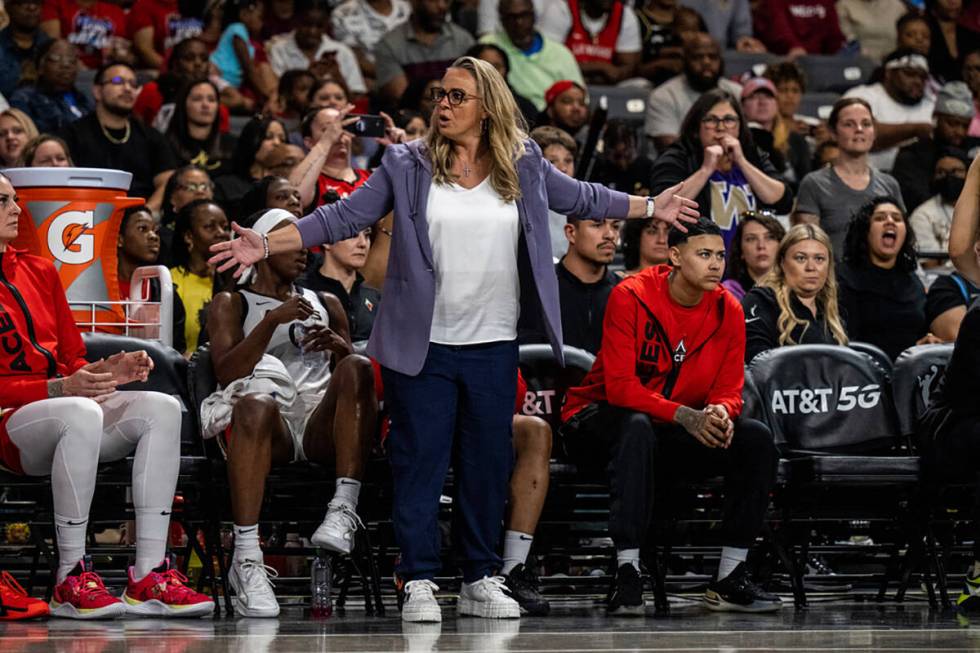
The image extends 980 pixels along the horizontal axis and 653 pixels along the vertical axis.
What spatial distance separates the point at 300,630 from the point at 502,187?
161cm

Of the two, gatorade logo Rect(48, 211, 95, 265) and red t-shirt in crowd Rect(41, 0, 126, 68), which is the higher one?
red t-shirt in crowd Rect(41, 0, 126, 68)

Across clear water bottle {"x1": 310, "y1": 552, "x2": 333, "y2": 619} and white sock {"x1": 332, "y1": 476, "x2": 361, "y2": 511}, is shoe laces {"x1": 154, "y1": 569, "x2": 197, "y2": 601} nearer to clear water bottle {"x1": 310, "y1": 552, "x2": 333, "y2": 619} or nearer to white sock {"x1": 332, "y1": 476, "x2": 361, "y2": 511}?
clear water bottle {"x1": 310, "y1": 552, "x2": 333, "y2": 619}

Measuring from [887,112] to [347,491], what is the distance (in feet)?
24.0

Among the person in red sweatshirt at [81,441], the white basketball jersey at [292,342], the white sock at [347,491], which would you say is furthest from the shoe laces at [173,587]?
the white basketball jersey at [292,342]

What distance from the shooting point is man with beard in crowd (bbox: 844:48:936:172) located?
1172cm

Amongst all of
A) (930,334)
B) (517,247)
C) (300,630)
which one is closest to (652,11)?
(930,334)

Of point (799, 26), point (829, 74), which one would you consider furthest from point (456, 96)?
point (799, 26)

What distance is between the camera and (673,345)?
6.17 meters

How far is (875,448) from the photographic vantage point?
6.67 metres

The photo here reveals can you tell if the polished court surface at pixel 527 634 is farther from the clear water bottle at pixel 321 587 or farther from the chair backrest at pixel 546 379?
the chair backrest at pixel 546 379

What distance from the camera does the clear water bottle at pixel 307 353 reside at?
604cm

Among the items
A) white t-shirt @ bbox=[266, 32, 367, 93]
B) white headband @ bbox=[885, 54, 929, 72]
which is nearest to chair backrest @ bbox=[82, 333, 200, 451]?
white t-shirt @ bbox=[266, 32, 367, 93]

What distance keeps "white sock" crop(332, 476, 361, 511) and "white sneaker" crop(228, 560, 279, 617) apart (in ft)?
1.17

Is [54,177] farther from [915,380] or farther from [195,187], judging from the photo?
[915,380]
